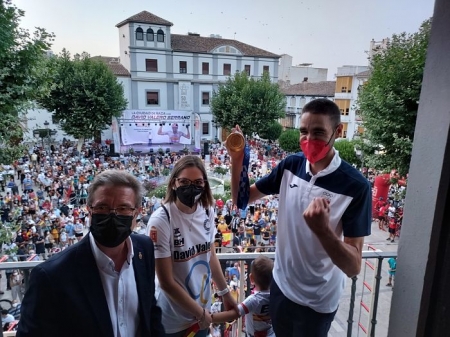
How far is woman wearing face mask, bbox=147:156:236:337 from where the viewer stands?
132 centimetres

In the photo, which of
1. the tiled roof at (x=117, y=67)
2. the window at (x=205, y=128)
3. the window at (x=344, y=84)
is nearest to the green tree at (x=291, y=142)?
the window at (x=344, y=84)

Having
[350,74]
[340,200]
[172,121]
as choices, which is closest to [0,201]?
[340,200]

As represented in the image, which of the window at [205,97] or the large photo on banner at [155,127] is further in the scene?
the window at [205,97]

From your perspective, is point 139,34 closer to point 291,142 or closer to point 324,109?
→ point 291,142

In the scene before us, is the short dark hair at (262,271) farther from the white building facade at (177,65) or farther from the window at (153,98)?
the window at (153,98)

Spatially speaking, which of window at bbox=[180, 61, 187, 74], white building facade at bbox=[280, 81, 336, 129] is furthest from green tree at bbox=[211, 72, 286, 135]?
window at bbox=[180, 61, 187, 74]

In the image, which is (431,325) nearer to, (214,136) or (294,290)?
(294,290)

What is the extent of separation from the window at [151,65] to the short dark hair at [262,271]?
17.8m

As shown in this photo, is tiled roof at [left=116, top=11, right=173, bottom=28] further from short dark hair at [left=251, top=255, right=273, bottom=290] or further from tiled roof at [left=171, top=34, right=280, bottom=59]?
short dark hair at [left=251, top=255, right=273, bottom=290]

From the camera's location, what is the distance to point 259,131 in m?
16.6

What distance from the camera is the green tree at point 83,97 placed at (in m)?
13.9

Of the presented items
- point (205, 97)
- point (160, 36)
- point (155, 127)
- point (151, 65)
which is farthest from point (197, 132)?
point (160, 36)

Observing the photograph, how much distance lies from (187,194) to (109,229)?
409 millimetres

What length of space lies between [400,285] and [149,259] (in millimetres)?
852
